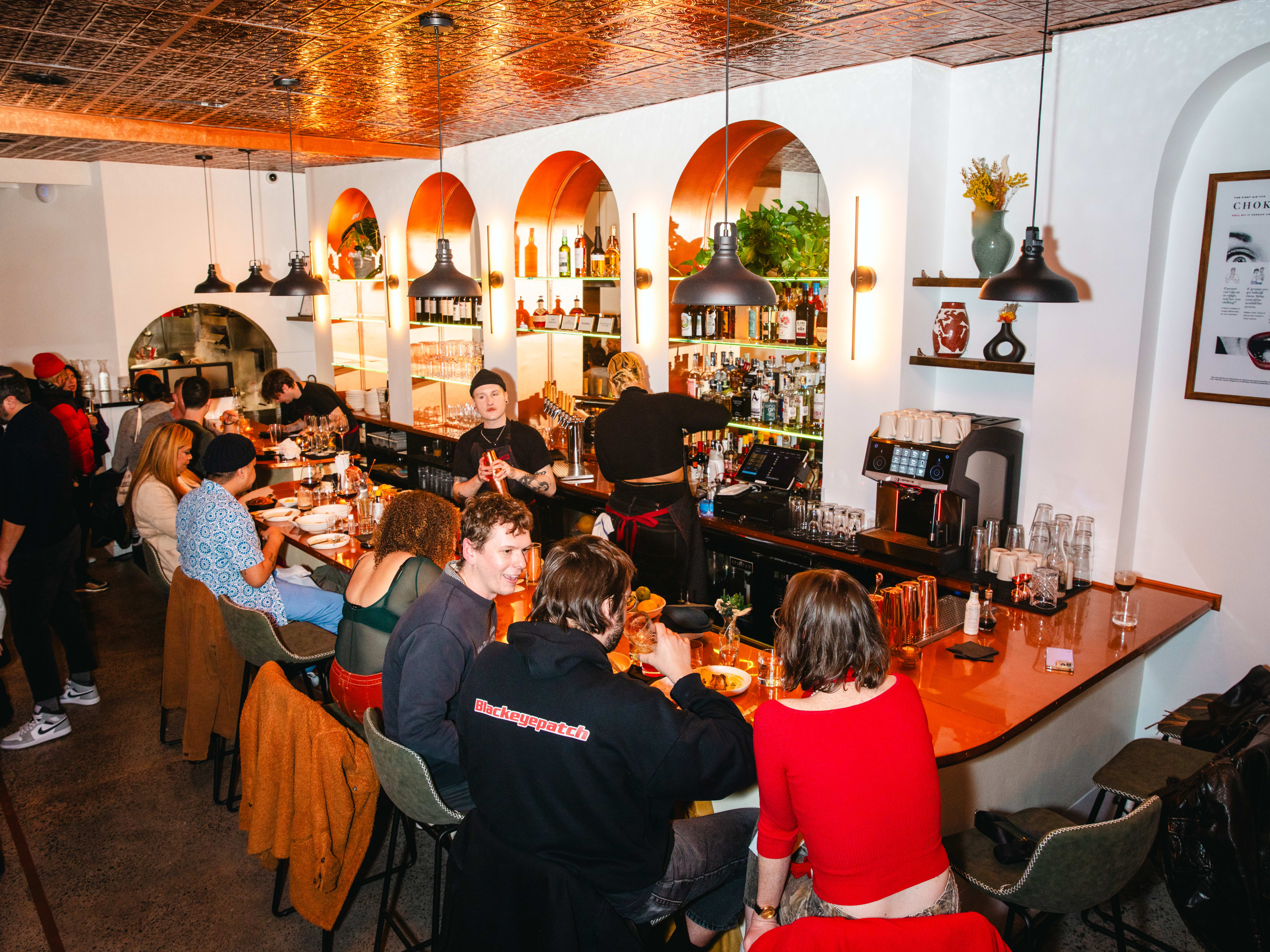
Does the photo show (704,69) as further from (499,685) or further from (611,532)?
(499,685)

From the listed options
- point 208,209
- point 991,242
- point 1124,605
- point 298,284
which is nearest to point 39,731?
point 298,284

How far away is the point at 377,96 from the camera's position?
5.14 metres

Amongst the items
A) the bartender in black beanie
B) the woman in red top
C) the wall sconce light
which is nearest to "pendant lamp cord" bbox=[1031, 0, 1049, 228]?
the wall sconce light

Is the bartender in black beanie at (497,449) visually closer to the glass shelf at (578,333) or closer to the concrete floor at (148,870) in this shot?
the glass shelf at (578,333)

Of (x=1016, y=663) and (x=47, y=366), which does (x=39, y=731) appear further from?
(x=1016, y=663)

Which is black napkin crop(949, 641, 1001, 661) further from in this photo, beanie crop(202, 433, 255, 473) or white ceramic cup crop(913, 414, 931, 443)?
beanie crop(202, 433, 255, 473)

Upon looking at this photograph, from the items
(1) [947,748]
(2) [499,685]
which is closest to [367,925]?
(2) [499,685]

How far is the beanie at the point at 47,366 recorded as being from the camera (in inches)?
281

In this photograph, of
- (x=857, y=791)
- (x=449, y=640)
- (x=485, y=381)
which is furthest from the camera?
(x=485, y=381)

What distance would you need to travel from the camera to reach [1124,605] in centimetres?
358

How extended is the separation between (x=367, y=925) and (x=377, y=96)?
4.24m

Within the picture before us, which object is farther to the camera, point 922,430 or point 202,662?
A: point 922,430

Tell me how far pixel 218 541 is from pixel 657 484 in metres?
2.10

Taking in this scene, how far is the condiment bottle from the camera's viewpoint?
11.3ft
